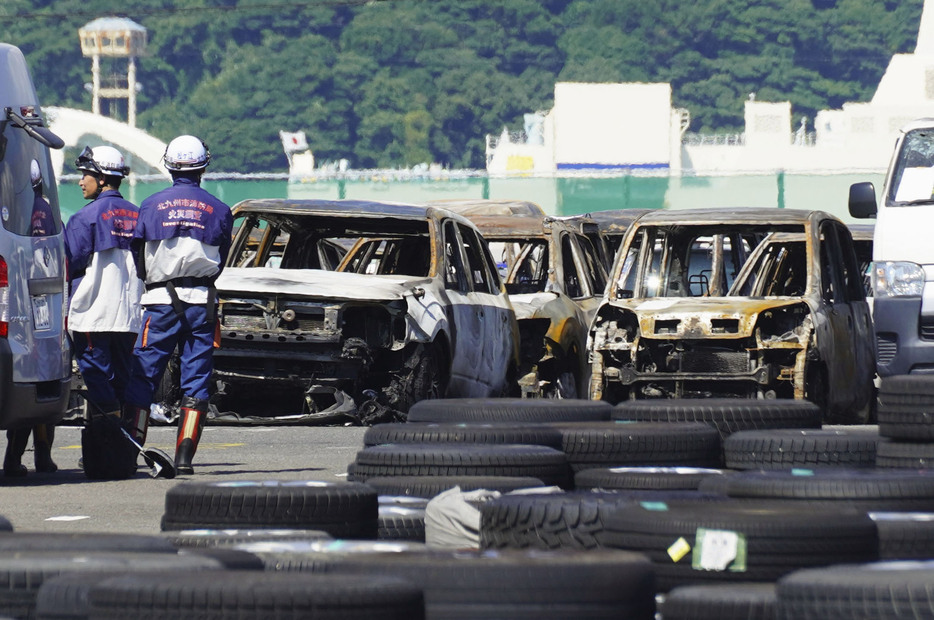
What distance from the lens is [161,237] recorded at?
1072cm

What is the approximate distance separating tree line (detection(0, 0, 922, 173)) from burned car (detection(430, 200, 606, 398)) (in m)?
154

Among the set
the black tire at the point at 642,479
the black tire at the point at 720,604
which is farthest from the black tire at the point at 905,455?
the black tire at the point at 720,604

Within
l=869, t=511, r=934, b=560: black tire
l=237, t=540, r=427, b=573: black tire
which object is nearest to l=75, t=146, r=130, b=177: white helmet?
l=237, t=540, r=427, b=573: black tire

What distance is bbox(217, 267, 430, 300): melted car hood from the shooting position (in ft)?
46.3

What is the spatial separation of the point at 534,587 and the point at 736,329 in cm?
939

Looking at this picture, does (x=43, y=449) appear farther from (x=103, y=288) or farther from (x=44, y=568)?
(x=44, y=568)

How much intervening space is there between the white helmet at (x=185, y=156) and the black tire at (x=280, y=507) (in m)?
4.13

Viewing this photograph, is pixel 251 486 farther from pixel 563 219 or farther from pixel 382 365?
pixel 563 219

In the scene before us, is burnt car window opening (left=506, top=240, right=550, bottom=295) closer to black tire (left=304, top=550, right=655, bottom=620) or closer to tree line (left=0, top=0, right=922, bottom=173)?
black tire (left=304, top=550, right=655, bottom=620)

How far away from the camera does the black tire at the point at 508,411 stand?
10211 millimetres

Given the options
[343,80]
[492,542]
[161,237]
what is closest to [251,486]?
[492,542]

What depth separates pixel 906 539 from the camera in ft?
20.0

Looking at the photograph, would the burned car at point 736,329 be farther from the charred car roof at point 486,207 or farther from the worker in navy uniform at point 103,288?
the charred car roof at point 486,207

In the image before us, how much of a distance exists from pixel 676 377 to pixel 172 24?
18270 centimetres
